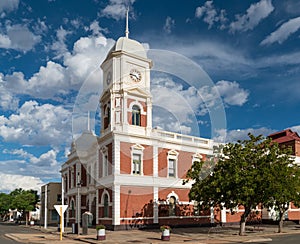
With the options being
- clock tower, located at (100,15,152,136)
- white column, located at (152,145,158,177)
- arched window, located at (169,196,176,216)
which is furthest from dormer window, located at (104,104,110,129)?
arched window, located at (169,196,176,216)

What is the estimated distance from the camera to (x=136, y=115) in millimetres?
42625

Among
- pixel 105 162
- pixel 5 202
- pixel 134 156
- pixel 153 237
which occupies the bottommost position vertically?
pixel 5 202

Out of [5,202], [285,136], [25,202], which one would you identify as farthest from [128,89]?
[5,202]

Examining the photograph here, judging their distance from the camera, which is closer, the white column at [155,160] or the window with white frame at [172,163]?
the white column at [155,160]

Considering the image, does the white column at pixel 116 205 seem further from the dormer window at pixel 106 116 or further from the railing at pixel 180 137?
the dormer window at pixel 106 116

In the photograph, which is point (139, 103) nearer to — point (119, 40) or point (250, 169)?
point (119, 40)

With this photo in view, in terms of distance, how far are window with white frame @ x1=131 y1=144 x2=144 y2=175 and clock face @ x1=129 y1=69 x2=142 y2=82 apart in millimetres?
7686

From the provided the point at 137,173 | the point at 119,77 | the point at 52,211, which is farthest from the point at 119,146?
the point at 52,211

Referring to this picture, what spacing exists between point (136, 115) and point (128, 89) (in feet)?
10.3

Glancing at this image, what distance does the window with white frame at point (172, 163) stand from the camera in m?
43.9

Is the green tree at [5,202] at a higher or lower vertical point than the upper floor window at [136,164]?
lower

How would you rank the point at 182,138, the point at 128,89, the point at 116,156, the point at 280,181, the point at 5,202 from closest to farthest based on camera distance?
1. the point at 280,181
2. the point at 116,156
3. the point at 128,89
4. the point at 182,138
5. the point at 5,202

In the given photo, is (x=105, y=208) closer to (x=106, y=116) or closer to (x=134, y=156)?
(x=134, y=156)

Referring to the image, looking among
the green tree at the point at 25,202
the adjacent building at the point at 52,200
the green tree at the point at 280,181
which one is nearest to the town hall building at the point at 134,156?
the green tree at the point at 280,181
